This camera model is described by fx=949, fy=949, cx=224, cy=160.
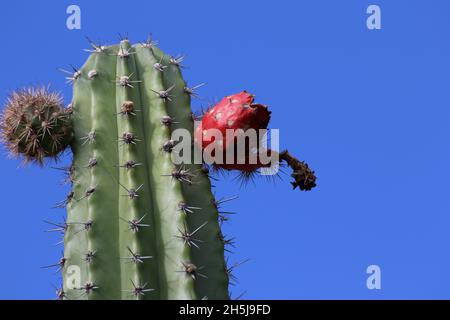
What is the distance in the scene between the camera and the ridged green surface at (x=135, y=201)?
627 cm

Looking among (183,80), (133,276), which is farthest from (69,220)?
(183,80)

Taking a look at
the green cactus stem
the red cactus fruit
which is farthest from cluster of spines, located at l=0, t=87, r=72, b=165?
the red cactus fruit

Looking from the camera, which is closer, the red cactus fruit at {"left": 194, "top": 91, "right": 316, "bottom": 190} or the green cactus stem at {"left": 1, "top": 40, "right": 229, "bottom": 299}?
the green cactus stem at {"left": 1, "top": 40, "right": 229, "bottom": 299}

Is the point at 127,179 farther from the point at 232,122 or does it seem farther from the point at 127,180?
the point at 232,122

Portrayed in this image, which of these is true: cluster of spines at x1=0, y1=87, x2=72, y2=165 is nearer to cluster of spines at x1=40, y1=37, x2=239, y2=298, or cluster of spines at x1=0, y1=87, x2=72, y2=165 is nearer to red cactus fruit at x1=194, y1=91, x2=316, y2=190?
cluster of spines at x1=40, y1=37, x2=239, y2=298

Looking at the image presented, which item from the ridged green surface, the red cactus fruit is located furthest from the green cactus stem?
the red cactus fruit

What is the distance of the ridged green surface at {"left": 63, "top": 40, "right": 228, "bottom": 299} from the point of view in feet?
20.6

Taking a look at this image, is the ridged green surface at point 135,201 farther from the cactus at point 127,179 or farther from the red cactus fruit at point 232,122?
the red cactus fruit at point 232,122

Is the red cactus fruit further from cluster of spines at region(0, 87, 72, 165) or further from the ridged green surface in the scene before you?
cluster of spines at region(0, 87, 72, 165)

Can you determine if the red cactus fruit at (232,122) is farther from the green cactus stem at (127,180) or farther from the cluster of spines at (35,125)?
the cluster of spines at (35,125)

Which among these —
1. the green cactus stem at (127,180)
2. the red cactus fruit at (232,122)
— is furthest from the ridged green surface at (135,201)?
the red cactus fruit at (232,122)

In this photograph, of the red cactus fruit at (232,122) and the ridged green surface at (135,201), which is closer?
the ridged green surface at (135,201)

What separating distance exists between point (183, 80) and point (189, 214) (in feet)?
3.84
